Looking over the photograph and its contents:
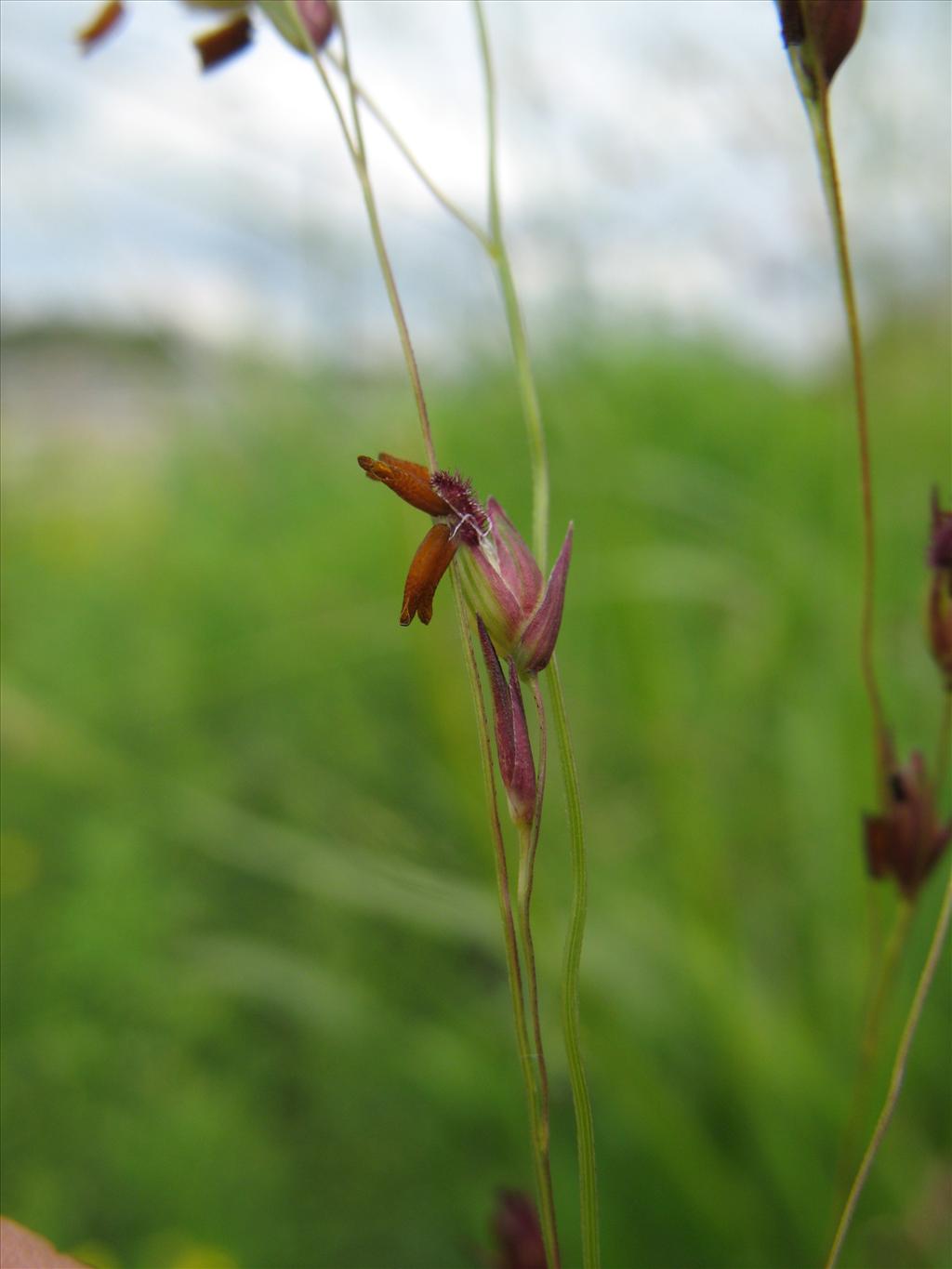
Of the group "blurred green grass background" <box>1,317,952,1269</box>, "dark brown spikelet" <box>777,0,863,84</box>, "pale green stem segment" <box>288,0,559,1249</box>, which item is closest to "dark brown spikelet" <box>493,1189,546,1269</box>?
"pale green stem segment" <box>288,0,559,1249</box>

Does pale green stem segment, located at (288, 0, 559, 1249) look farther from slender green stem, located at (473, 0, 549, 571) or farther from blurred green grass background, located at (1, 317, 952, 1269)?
blurred green grass background, located at (1, 317, 952, 1269)

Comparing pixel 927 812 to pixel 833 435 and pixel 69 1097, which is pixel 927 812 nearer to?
pixel 69 1097

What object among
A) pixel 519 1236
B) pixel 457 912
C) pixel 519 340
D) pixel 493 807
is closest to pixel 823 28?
pixel 519 340

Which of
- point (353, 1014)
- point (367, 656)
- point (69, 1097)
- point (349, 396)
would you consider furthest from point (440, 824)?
point (349, 396)

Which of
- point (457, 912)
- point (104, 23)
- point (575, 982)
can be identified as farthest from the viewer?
point (457, 912)

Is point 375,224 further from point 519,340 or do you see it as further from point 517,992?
point 517,992

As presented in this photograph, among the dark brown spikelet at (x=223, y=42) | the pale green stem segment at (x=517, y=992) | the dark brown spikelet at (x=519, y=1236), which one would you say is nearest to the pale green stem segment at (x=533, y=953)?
the pale green stem segment at (x=517, y=992)
